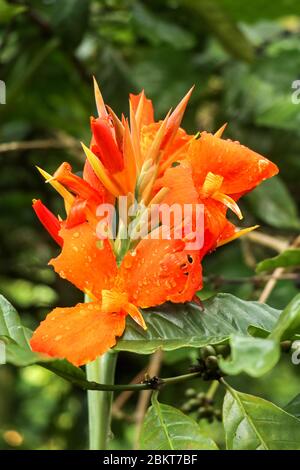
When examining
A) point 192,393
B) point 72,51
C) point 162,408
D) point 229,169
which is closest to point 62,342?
point 162,408

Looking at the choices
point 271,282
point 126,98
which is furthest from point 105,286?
point 126,98

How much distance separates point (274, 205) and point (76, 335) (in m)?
0.84

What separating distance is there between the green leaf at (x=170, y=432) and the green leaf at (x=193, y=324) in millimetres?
75

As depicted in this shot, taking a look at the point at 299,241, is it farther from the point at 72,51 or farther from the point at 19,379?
the point at 19,379

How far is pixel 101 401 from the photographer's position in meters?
0.70

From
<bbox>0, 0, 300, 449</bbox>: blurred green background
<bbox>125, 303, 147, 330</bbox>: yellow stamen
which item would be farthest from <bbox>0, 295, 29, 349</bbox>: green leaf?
<bbox>0, 0, 300, 449</bbox>: blurred green background

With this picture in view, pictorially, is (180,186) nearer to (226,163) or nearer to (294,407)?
(226,163)

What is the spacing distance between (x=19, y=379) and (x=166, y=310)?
1.42 metres

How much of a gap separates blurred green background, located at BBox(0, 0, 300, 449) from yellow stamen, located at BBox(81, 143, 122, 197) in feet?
1.91

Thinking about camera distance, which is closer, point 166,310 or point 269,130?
point 166,310

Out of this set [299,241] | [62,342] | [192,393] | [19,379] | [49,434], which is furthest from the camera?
[19,379]

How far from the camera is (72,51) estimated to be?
1.34 meters

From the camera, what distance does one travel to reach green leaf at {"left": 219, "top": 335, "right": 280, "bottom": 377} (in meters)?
0.49

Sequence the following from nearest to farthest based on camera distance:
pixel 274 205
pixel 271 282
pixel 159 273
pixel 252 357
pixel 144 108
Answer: pixel 252 357 < pixel 159 273 < pixel 144 108 < pixel 271 282 < pixel 274 205
